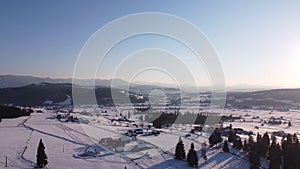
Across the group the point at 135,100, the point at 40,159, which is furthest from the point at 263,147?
the point at 135,100

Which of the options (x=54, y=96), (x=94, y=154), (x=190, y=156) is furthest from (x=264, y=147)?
(x=54, y=96)

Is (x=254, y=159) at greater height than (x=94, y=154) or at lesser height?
lesser

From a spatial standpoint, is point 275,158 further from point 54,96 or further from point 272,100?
point 272,100

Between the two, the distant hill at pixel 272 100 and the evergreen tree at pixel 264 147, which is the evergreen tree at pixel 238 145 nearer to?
the evergreen tree at pixel 264 147

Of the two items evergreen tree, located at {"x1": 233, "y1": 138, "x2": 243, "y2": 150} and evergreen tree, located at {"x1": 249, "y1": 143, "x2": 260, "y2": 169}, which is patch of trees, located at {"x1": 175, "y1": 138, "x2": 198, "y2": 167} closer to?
evergreen tree, located at {"x1": 249, "y1": 143, "x2": 260, "y2": 169}

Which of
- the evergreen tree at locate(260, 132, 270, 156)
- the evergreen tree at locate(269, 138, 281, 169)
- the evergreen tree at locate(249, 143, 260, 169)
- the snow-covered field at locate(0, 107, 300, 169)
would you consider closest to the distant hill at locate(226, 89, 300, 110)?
the evergreen tree at locate(260, 132, 270, 156)

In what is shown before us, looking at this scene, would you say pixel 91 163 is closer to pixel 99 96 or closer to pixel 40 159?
pixel 40 159

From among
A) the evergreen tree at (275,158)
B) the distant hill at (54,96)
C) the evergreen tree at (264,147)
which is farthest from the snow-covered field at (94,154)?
the distant hill at (54,96)

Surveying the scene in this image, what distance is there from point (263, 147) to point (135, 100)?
10570 centimetres

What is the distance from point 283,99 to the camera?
160 meters

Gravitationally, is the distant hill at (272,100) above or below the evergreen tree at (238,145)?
above

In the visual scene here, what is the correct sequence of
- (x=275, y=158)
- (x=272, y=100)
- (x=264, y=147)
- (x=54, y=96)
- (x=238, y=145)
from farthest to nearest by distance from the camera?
(x=272, y=100), (x=54, y=96), (x=238, y=145), (x=264, y=147), (x=275, y=158)

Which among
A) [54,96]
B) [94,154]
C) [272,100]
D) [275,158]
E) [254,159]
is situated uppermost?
[54,96]

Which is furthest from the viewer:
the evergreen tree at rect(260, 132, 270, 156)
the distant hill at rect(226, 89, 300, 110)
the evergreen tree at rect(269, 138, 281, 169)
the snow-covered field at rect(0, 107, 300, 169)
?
the distant hill at rect(226, 89, 300, 110)
